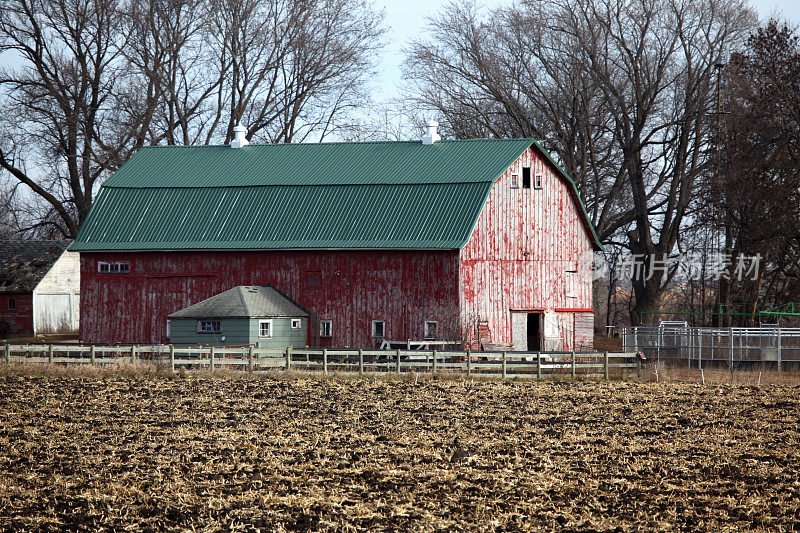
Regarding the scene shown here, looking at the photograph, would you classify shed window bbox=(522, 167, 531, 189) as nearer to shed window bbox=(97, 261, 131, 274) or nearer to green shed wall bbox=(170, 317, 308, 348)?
green shed wall bbox=(170, 317, 308, 348)

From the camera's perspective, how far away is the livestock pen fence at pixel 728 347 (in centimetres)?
3016

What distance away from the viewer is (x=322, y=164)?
37469 millimetres

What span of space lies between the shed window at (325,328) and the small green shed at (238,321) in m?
0.80

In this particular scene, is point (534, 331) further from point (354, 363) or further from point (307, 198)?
point (307, 198)

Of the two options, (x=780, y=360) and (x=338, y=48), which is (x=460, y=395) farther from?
(x=338, y=48)

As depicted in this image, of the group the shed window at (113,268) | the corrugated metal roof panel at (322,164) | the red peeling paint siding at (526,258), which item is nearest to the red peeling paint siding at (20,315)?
the corrugated metal roof panel at (322,164)

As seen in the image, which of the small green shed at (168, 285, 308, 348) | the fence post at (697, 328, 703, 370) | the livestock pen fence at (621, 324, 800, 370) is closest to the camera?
the fence post at (697, 328, 703, 370)

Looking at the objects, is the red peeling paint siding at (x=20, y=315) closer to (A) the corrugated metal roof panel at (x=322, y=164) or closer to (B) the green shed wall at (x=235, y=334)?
(A) the corrugated metal roof panel at (x=322, y=164)

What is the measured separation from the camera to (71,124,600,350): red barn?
3350 centimetres

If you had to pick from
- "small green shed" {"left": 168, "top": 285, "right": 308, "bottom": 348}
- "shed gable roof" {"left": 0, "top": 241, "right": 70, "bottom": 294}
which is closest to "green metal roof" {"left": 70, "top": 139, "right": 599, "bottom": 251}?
"small green shed" {"left": 168, "top": 285, "right": 308, "bottom": 348}

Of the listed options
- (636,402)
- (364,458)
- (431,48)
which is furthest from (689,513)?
(431,48)

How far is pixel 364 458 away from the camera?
562 inches

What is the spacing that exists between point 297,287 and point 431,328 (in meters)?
5.01

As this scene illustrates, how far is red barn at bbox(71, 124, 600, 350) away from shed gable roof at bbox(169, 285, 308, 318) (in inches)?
27.0
